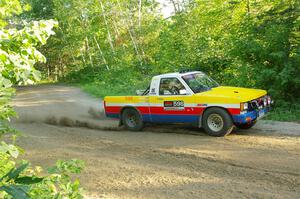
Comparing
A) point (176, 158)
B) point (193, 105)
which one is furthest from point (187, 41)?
point (176, 158)

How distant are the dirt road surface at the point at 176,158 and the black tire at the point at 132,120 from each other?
282 millimetres

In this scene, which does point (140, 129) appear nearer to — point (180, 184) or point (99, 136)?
point (99, 136)

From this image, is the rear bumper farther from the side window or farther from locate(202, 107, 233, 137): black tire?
the side window

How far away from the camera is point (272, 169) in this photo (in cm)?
700

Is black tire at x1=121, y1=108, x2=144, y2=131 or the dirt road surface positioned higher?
black tire at x1=121, y1=108, x2=144, y2=131

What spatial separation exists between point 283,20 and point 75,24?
26.0m

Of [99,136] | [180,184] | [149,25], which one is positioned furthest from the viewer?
[149,25]

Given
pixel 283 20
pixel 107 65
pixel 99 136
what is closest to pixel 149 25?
pixel 107 65

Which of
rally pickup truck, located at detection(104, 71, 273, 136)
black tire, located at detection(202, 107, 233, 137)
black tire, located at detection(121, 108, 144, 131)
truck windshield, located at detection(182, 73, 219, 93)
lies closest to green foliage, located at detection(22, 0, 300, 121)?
truck windshield, located at detection(182, 73, 219, 93)

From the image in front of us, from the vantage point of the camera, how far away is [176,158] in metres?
8.21

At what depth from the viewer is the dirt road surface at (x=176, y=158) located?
20.8ft

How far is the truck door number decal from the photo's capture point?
1054 cm

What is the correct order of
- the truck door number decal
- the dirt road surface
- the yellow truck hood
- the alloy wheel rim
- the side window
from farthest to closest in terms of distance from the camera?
the side window → the truck door number decal → the alloy wheel rim → the yellow truck hood → the dirt road surface

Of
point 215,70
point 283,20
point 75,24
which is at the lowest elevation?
point 215,70
